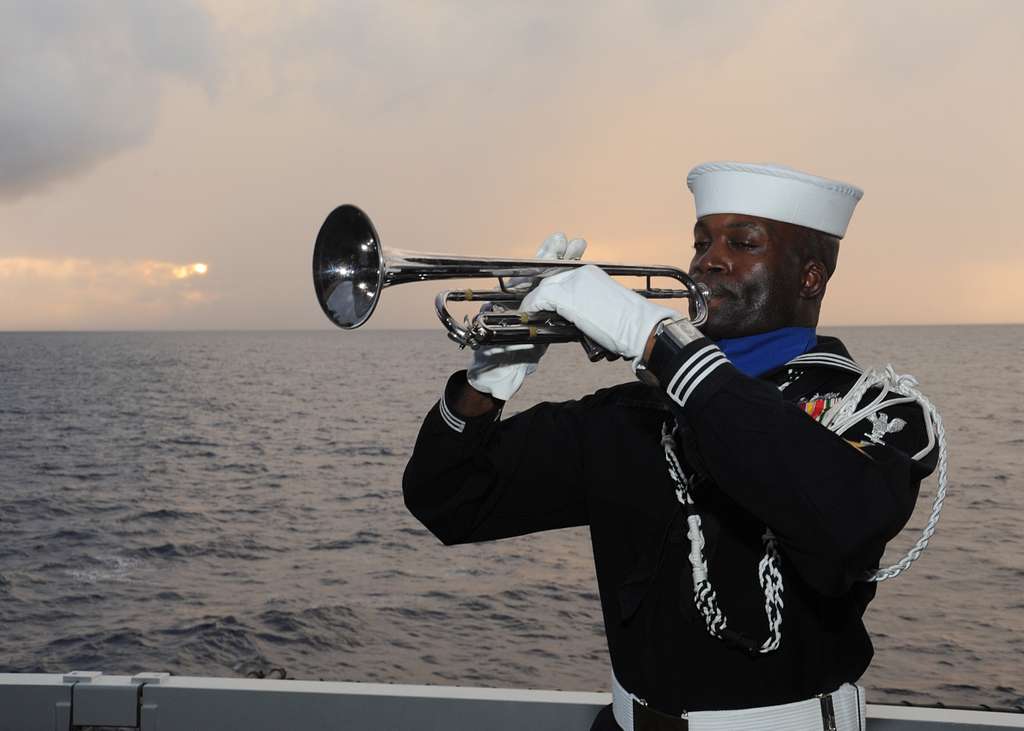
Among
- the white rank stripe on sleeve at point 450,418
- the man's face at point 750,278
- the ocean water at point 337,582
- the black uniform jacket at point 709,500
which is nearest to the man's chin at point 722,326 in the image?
the man's face at point 750,278

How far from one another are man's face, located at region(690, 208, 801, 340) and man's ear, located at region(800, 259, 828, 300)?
22 millimetres

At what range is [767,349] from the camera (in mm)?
2287

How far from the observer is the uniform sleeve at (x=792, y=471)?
5.59 feet

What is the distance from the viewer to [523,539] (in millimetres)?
15383

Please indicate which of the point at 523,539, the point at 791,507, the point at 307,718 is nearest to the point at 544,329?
the point at 791,507

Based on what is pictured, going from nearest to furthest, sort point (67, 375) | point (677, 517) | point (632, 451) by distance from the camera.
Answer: point (677, 517) → point (632, 451) → point (67, 375)

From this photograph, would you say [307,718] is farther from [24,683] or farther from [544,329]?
[544,329]

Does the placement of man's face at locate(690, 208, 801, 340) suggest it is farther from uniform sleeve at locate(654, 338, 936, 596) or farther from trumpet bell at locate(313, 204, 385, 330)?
trumpet bell at locate(313, 204, 385, 330)

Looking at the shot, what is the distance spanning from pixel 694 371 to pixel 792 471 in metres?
0.24

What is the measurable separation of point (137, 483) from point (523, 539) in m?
10.6

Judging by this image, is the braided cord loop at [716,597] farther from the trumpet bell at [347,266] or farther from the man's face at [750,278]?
the trumpet bell at [347,266]

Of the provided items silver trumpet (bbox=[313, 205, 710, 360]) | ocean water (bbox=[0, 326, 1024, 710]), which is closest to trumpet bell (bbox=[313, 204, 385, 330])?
silver trumpet (bbox=[313, 205, 710, 360])

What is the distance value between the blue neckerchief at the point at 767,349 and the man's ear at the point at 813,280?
95 millimetres

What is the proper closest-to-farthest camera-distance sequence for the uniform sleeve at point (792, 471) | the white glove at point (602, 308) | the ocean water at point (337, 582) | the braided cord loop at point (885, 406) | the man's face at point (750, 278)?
the uniform sleeve at point (792, 471) → the white glove at point (602, 308) → the braided cord loop at point (885, 406) → the man's face at point (750, 278) → the ocean water at point (337, 582)
